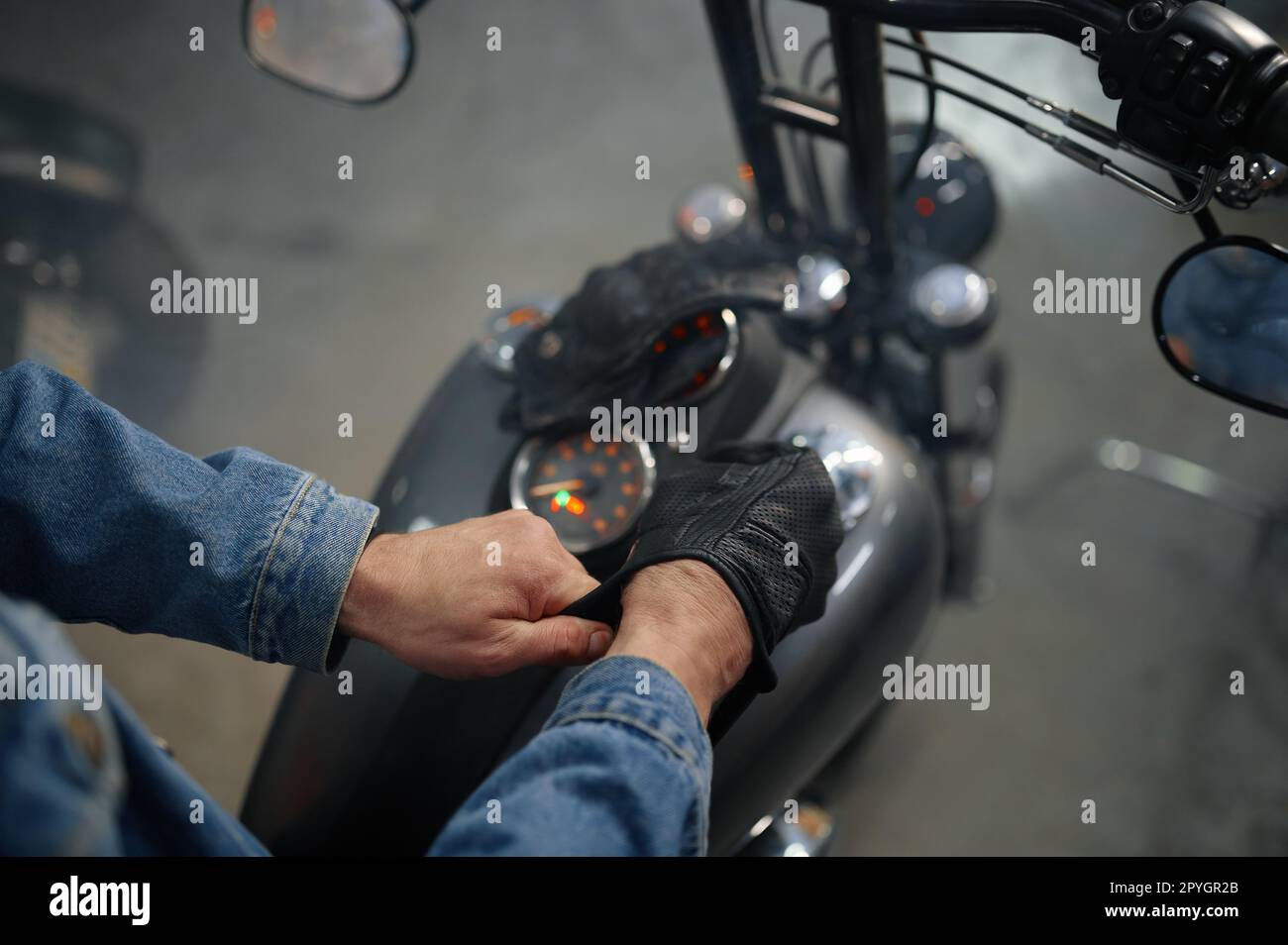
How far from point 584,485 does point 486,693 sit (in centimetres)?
20

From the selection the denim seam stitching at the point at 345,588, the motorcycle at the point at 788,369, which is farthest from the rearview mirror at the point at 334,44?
the denim seam stitching at the point at 345,588

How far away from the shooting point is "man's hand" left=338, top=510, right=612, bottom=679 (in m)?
0.74

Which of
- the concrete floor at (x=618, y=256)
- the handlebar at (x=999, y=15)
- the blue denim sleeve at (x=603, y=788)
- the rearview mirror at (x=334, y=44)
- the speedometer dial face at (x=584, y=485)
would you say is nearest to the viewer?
the blue denim sleeve at (x=603, y=788)

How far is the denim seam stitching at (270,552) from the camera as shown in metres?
0.74

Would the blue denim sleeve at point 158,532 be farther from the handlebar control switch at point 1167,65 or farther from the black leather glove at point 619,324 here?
the handlebar control switch at point 1167,65

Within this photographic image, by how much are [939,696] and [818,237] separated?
29.5 inches

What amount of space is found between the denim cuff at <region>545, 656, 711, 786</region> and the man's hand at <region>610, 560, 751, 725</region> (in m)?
0.02

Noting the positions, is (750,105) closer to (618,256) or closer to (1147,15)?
(1147,15)

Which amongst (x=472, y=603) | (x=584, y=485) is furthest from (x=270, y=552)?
(x=584, y=485)

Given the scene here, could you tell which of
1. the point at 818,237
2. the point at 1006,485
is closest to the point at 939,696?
the point at 1006,485

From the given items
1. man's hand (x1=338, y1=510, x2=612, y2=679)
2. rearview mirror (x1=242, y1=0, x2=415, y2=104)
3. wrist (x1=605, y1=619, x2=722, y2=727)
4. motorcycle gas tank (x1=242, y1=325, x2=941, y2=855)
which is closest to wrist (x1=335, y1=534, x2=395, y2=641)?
man's hand (x1=338, y1=510, x2=612, y2=679)

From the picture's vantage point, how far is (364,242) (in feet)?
6.31

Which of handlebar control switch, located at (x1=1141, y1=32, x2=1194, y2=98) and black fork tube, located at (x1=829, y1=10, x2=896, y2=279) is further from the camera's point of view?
black fork tube, located at (x1=829, y1=10, x2=896, y2=279)

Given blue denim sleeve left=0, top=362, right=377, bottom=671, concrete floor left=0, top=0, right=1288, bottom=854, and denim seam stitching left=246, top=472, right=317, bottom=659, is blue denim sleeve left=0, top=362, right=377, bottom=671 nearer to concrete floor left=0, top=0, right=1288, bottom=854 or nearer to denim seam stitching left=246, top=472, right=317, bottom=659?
denim seam stitching left=246, top=472, right=317, bottom=659
